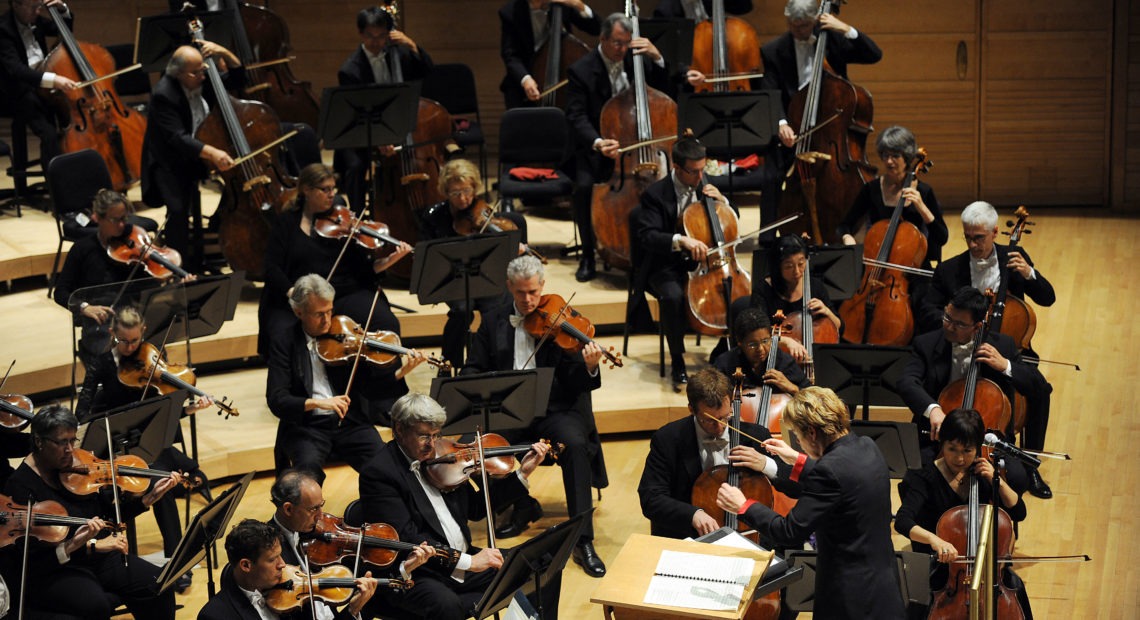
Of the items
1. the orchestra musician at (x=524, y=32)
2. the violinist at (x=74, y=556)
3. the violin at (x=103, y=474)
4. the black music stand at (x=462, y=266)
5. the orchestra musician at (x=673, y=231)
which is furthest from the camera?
the orchestra musician at (x=524, y=32)

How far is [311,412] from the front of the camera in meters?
5.32

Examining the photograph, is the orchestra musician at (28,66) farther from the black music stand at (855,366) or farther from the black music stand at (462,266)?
the black music stand at (855,366)

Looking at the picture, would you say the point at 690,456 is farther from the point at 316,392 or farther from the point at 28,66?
the point at 28,66

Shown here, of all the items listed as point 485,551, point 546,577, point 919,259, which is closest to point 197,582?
point 485,551

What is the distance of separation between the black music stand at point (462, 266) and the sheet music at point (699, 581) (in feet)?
6.81

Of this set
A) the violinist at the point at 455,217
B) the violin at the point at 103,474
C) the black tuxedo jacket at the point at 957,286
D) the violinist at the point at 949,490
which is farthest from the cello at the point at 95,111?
the violinist at the point at 949,490

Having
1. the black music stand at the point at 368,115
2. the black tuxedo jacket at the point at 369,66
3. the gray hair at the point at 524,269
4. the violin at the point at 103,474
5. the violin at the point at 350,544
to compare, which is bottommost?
the violin at the point at 350,544

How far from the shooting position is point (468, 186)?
591cm

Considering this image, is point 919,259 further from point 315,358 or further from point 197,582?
point 197,582

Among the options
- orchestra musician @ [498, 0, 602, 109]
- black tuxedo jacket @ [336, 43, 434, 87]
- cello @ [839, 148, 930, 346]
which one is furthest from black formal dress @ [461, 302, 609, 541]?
orchestra musician @ [498, 0, 602, 109]

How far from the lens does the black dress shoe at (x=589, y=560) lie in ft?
16.9

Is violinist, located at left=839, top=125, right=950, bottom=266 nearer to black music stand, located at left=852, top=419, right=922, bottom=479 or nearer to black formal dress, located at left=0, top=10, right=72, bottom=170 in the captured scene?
black music stand, located at left=852, top=419, right=922, bottom=479

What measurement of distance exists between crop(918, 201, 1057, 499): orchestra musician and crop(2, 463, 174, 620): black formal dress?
10.5ft

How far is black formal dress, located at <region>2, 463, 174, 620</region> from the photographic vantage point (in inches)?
172
